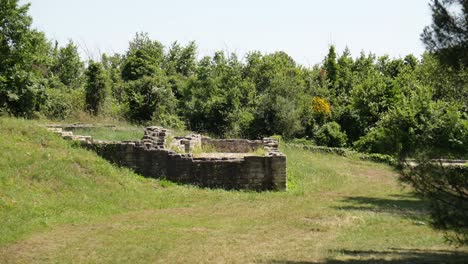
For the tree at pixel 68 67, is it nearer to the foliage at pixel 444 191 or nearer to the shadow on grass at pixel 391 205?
the shadow on grass at pixel 391 205

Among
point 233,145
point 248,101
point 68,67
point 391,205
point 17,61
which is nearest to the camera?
point 391,205

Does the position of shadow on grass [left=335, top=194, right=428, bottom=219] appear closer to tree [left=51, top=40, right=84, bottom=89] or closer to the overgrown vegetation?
the overgrown vegetation

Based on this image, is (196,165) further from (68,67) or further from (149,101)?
(68,67)

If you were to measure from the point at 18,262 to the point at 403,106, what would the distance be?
25.7 m

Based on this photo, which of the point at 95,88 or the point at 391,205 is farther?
the point at 95,88

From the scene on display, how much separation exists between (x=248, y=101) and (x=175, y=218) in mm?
22817

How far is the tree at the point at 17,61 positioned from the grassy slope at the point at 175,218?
701 centimetres

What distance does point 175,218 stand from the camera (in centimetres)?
1264

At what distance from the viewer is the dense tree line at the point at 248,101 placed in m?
25.2

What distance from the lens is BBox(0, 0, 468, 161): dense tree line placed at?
82.6 ft

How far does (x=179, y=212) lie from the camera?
44.3ft

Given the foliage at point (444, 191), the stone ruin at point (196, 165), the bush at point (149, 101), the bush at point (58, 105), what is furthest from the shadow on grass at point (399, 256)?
the bush at point (149, 101)

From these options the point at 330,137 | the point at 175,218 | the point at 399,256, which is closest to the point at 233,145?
the point at 330,137

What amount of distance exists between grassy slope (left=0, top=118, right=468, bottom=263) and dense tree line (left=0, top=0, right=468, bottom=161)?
857 centimetres
